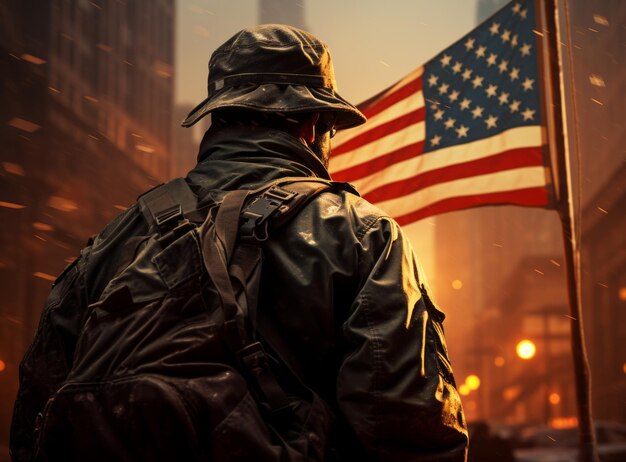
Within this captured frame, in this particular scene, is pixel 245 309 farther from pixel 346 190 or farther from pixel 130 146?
pixel 130 146

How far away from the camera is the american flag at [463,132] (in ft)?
21.6

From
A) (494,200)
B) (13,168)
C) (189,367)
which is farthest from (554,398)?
(189,367)

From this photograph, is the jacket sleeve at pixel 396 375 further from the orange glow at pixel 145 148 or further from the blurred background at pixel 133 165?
the orange glow at pixel 145 148

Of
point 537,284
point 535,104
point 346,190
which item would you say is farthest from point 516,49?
point 537,284

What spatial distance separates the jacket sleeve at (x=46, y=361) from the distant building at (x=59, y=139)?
18.7 m

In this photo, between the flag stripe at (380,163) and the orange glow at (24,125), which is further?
the orange glow at (24,125)

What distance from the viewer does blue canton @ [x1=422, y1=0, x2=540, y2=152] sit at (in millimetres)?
6777

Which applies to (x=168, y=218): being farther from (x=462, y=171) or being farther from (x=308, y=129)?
(x=462, y=171)

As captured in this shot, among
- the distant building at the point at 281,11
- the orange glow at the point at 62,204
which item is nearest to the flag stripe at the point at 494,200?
the orange glow at the point at 62,204

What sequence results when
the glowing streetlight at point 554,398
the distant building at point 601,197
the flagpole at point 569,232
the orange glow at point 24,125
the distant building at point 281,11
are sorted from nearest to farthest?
the flagpole at point 569,232, the orange glow at point 24,125, the distant building at point 601,197, the glowing streetlight at point 554,398, the distant building at point 281,11

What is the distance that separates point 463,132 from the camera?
6973 mm

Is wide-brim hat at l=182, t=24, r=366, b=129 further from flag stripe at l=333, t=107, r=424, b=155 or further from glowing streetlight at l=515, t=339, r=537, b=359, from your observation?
glowing streetlight at l=515, t=339, r=537, b=359

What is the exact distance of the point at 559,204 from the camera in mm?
6172

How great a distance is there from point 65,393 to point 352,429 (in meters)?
0.70
